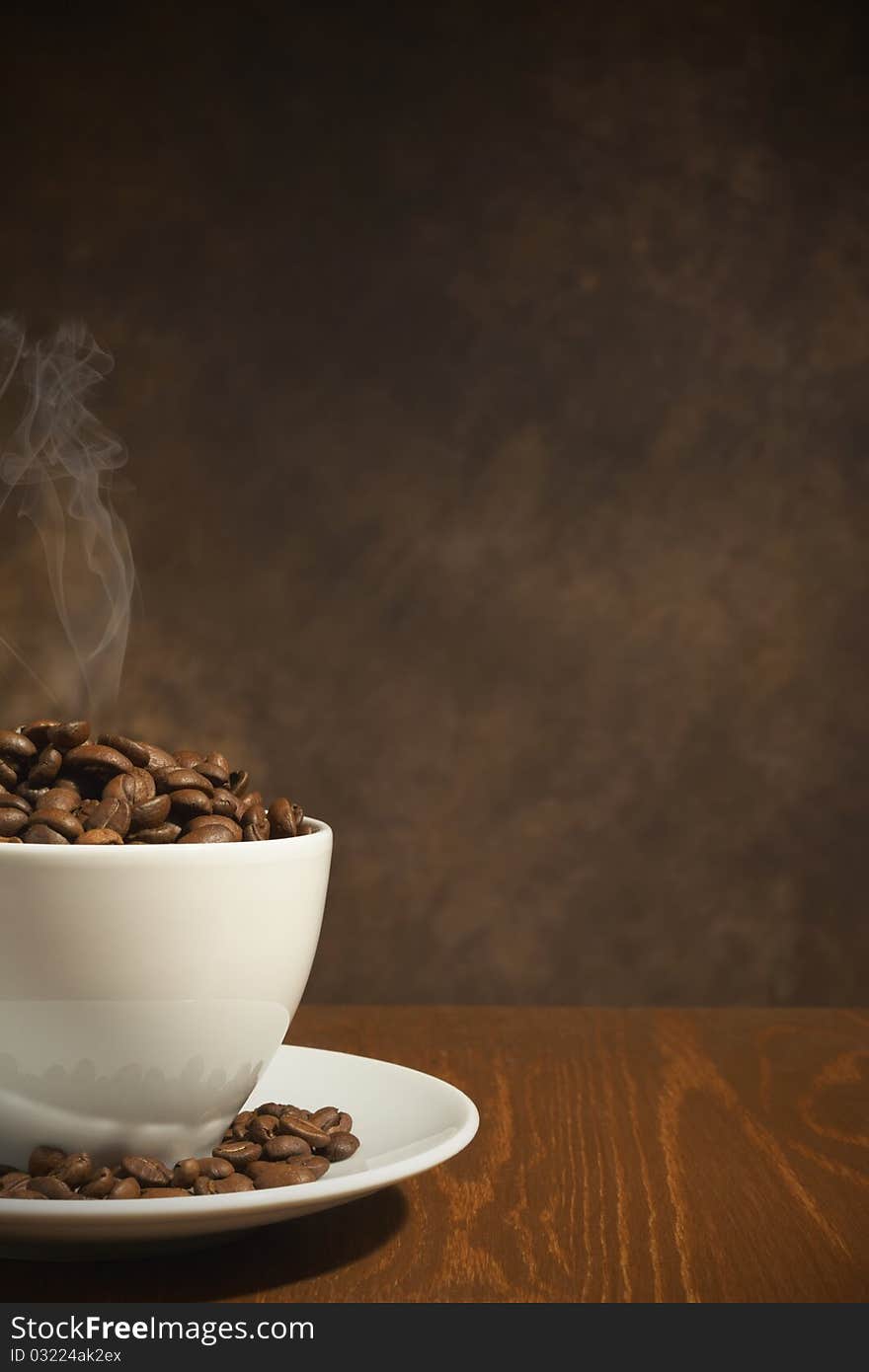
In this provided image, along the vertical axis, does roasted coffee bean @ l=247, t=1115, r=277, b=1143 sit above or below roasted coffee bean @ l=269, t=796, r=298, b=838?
below

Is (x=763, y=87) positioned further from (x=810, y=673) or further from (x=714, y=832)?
(x=714, y=832)

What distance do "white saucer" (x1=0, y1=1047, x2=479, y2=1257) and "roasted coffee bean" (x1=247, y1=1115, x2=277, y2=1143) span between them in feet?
0.15

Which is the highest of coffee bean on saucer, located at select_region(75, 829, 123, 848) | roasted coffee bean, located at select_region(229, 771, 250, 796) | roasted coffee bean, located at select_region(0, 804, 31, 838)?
coffee bean on saucer, located at select_region(75, 829, 123, 848)

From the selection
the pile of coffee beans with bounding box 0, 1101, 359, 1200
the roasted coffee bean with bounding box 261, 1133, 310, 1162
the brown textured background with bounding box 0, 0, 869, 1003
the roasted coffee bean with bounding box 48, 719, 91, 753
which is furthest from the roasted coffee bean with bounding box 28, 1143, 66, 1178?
the brown textured background with bounding box 0, 0, 869, 1003

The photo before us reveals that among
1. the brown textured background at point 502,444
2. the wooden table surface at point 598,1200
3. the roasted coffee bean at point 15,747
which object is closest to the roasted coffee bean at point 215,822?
the roasted coffee bean at point 15,747

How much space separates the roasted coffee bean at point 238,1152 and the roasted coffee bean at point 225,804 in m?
0.18

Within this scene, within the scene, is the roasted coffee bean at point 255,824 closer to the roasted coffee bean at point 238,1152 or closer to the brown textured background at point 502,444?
the roasted coffee bean at point 238,1152

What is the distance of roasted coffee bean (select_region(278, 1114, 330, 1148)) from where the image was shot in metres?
0.80

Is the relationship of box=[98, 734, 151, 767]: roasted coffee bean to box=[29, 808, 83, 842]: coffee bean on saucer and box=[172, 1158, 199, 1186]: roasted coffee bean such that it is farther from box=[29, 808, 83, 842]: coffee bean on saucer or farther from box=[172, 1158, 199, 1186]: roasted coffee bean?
box=[172, 1158, 199, 1186]: roasted coffee bean

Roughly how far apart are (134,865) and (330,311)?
1.57 m

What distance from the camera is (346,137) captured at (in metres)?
2.14

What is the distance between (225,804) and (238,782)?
0.10 meters

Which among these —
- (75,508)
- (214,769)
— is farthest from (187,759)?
Result: (75,508)

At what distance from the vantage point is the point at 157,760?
0.83 metres
